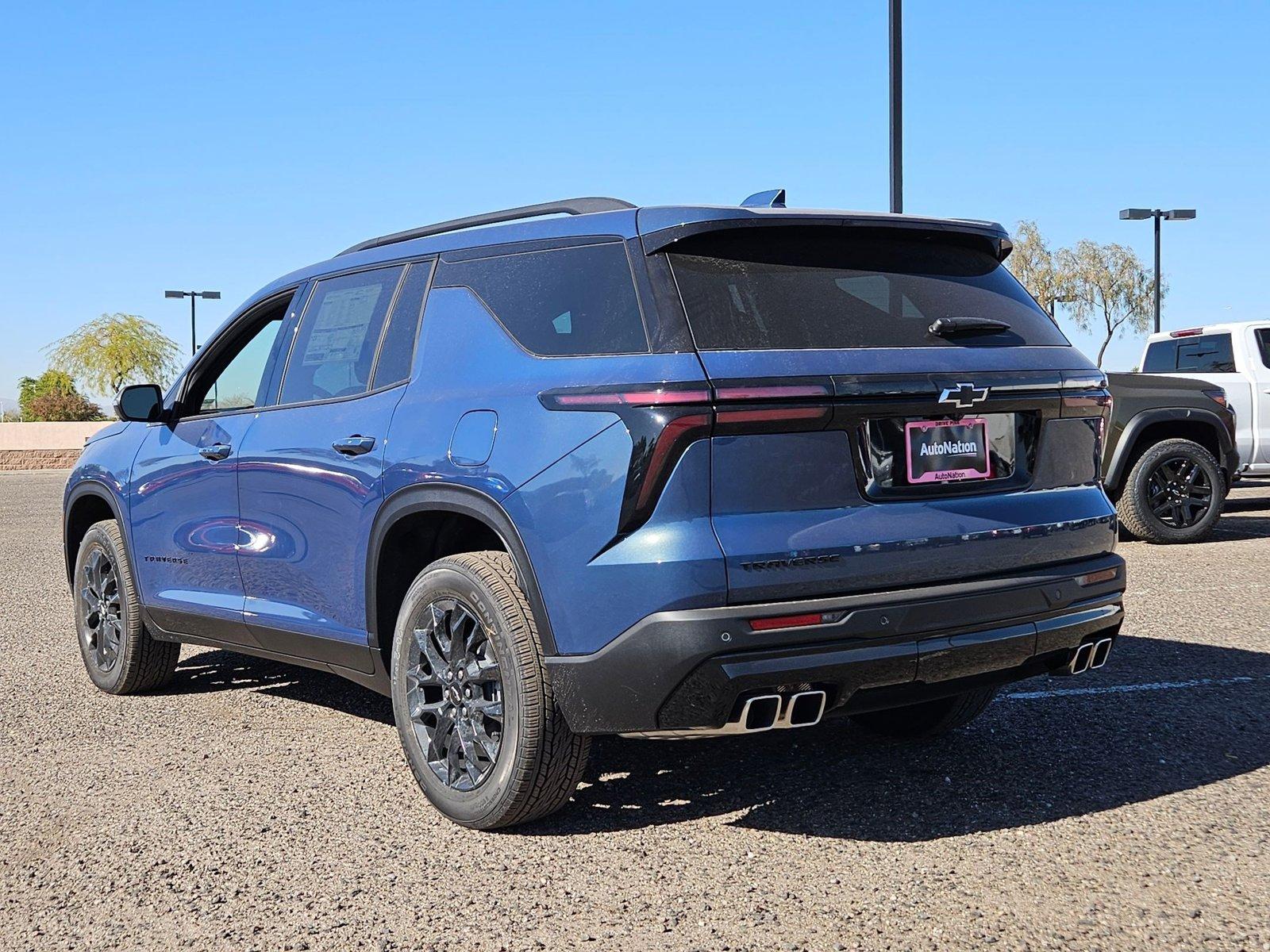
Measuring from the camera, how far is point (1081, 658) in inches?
158

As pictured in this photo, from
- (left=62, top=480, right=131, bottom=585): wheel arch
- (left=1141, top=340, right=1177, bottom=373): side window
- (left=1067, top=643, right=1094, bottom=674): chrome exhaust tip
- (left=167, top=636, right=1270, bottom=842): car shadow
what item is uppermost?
(left=1141, top=340, right=1177, bottom=373): side window

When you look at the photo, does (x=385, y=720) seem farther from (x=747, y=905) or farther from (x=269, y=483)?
(x=747, y=905)

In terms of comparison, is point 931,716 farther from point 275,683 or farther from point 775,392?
point 275,683

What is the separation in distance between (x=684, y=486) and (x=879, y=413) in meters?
0.60

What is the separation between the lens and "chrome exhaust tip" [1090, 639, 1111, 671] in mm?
4055

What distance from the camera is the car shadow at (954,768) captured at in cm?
402

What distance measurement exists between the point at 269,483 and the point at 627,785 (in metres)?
1.74

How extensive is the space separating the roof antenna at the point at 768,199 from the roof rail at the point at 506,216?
44 cm

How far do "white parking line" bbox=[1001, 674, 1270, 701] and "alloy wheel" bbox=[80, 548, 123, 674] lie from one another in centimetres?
405

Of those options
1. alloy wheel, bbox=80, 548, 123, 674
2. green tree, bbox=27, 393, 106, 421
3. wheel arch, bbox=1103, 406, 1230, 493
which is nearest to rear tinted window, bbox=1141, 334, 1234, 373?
wheel arch, bbox=1103, 406, 1230, 493

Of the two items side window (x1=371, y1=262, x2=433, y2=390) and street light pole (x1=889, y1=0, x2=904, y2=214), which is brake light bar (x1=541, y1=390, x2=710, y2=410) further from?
street light pole (x1=889, y1=0, x2=904, y2=214)

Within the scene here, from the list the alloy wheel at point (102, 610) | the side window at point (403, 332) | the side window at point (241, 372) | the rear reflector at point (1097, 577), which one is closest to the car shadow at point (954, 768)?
the rear reflector at point (1097, 577)

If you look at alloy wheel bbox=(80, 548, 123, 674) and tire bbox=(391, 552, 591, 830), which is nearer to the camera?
tire bbox=(391, 552, 591, 830)

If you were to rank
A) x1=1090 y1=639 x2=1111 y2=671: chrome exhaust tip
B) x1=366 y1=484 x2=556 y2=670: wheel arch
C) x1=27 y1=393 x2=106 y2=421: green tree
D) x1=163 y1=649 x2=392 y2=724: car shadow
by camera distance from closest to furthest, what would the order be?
x1=366 y1=484 x2=556 y2=670: wheel arch < x1=1090 y1=639 x2=1111 y2=671: chrome exhaust tip < x1=163 y1=649 x2=392 y2=724: car shadow < x1=27 y1=393 x2=106 y2=421: green tree
